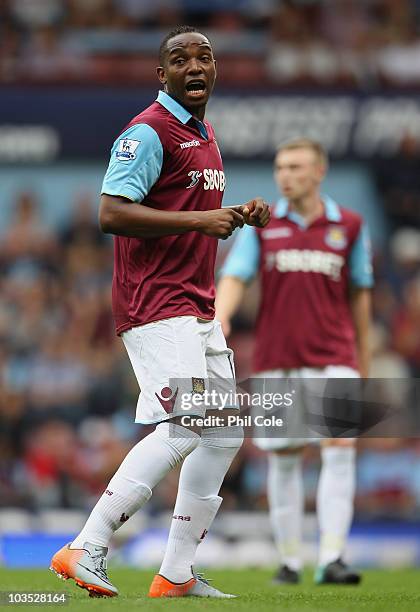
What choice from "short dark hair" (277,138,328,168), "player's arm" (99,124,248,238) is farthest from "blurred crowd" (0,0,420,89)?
"player's arm" (99,124,248,238)

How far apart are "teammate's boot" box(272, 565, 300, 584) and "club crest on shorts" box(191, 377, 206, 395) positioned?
2.35m

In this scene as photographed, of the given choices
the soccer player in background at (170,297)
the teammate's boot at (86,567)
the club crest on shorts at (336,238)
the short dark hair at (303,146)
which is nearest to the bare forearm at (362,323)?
the club crest on shorts at (336,238)

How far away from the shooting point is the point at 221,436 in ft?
17.7

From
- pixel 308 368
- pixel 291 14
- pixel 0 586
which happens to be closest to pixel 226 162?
pixel 291 14

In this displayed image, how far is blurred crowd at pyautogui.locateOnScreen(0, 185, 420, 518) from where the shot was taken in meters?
11.3

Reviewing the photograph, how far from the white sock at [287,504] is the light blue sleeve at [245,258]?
3.45ft

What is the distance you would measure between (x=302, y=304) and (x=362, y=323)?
1.22 ft

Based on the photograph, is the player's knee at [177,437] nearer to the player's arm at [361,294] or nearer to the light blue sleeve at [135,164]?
the light blue sleeve at [135,164]

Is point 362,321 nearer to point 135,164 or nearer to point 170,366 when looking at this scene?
point 170,366

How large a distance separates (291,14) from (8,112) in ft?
11.6

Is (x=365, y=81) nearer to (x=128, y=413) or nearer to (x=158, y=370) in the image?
(x=128, y=413)

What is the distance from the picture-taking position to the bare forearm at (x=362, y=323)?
7566 millimetres

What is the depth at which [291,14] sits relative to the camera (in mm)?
14922

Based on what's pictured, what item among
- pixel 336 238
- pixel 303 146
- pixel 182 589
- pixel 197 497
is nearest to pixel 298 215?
pixel 336 238
